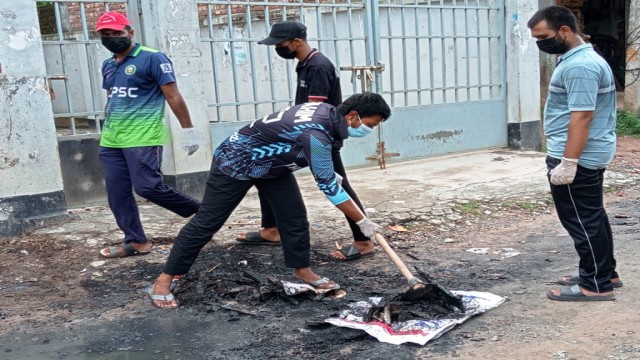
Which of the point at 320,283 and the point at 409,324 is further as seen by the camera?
the point at 320,283

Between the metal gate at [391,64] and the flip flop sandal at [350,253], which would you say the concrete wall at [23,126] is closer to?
the metal gate at [391,64]

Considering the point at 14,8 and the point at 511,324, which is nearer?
the point at 511,324

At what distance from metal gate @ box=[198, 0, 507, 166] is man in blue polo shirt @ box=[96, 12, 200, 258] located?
199 centimetres

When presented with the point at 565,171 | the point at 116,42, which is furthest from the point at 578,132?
the point at 116,42

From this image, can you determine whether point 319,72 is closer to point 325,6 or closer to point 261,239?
point 261,239

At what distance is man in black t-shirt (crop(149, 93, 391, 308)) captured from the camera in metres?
3.64

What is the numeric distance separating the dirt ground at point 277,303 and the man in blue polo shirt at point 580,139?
10.0 inches

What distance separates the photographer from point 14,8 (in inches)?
207

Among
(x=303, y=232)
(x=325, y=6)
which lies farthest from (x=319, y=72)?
(x=325, y=6)

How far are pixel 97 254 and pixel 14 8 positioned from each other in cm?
204

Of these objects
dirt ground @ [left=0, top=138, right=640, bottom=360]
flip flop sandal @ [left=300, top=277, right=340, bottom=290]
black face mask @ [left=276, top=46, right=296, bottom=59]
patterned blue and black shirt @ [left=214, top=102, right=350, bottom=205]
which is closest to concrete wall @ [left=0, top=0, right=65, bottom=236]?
dirt ground @ [left=0, top=138, right=640, bottom=360]

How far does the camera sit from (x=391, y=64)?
8133 millimetres

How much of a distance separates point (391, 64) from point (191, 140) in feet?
9.40

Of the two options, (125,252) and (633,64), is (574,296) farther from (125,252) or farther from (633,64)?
(633,64)
